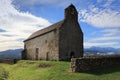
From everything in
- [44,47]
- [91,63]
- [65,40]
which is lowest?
[91,63]

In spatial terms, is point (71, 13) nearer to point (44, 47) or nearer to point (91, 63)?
point (44, 47)

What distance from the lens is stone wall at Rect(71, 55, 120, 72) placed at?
3006 centimetres

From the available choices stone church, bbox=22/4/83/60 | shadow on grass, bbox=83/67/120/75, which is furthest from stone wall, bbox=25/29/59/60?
shadow on grass, bbox=83/67/120/75

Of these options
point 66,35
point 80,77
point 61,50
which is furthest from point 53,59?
point 80,77

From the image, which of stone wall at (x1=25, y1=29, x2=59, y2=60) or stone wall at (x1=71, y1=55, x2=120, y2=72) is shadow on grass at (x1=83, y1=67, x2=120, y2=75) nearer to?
stone wall at (x1=71, y1=55, x2=120, y2=72)

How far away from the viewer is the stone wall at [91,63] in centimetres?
3006

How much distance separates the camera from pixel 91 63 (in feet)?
102

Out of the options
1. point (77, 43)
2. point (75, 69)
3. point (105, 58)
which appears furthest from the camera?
point (77, 43)

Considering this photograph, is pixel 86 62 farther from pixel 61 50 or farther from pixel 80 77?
pixel 61 50

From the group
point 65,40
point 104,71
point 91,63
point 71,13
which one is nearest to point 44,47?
point 65,40

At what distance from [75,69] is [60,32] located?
18506 millimetres

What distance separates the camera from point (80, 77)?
26656mm

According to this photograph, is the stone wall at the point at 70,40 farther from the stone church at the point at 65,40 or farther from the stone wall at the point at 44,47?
the stone wall at the point at 44,47

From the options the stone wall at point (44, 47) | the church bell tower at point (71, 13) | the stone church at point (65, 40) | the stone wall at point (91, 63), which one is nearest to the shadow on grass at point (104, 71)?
the stone wall at point (91, 63)
